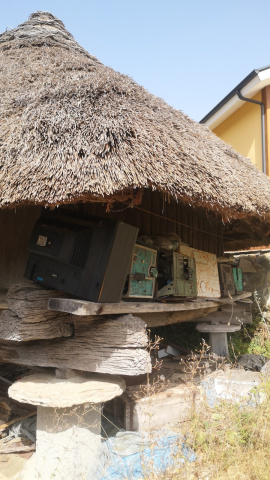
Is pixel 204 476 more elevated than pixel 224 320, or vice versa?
pixel 224 320

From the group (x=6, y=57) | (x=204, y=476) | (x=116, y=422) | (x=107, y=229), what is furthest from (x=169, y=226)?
(x=6, y=57)

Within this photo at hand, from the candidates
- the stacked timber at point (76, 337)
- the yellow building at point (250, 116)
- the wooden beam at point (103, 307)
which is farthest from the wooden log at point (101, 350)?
the yellow building at point (250, 116)

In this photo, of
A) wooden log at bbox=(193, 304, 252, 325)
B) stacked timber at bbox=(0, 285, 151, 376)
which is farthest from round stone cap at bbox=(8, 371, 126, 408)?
wooden log at bbox=(193, 304, 252, 325)

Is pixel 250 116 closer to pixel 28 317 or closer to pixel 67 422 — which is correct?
pixel 28 317

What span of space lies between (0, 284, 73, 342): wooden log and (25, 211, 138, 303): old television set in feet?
0.42

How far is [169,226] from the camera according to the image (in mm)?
4188

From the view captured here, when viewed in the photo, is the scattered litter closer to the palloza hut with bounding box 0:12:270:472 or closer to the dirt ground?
the palloza hut with bounding box 0:12:270:472

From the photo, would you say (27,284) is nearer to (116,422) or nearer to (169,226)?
(116,422)

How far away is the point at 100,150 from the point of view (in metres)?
2.57

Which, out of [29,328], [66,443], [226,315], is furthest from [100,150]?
[226,315]

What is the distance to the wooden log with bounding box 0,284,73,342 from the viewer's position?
2.82m

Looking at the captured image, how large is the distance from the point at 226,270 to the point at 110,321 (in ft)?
8.28

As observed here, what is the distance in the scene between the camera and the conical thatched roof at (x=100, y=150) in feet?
7.97

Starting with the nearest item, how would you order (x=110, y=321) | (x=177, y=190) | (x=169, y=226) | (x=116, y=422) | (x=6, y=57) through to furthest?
(x=177, y=190)
(x=110, y=321)
(x=116, y=422)
(x=169, y=226)
(x=6, y=57)
